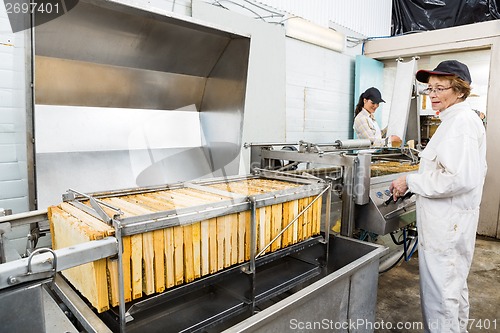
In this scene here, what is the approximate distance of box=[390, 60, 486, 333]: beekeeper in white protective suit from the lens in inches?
60.2

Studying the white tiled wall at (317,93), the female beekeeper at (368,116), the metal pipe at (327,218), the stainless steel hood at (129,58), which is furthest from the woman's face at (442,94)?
the white tiled wall at (317,93)

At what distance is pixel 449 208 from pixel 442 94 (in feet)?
1.93

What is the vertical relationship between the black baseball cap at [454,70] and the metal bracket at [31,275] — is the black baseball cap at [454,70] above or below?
above

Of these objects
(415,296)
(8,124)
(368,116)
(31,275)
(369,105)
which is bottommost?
(415,296)

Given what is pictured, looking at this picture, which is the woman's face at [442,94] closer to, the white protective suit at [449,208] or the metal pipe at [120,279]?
the white protective suit at [449,208]

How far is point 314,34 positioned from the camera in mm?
3830

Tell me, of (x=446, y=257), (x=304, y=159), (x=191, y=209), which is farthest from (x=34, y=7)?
(x=446, y=257)

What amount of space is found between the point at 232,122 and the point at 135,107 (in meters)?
0.65

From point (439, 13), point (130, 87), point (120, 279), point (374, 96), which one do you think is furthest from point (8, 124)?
point (439, 13)

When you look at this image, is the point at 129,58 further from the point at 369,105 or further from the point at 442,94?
the point at 369,105

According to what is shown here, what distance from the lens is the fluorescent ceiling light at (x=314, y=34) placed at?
3574 mm

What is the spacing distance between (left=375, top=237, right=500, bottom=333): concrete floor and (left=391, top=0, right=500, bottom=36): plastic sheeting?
2963 millimetres

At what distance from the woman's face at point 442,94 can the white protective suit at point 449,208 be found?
0.13 feet

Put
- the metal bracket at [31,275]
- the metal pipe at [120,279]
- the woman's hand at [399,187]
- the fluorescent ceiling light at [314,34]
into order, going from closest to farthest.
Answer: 1. the metal bracket at [31,275]
2. the metal pipe at [120,279]
3. the woman's hand at [399,187]
4. the fluorescent ceiling light at [314,34]
